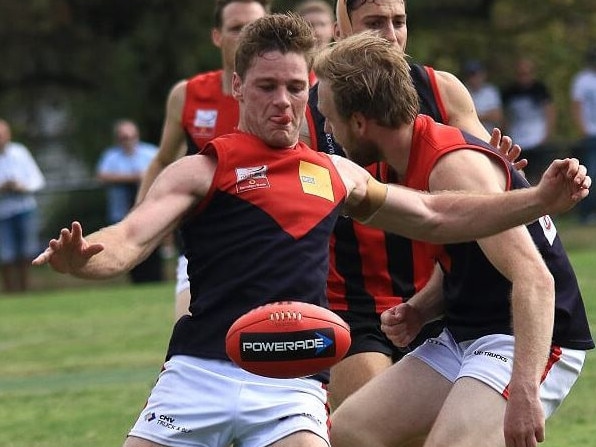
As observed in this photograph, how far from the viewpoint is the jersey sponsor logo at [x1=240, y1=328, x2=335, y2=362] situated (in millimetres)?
4625

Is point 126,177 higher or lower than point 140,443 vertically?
lower

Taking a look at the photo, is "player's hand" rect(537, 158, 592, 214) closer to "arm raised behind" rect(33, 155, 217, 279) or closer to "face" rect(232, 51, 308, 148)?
"face" rect(232, 51, 308, 148)

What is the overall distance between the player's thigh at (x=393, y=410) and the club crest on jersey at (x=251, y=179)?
107 cm

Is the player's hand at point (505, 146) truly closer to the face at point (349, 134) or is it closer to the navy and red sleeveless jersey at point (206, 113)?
the face at point (349, 134)

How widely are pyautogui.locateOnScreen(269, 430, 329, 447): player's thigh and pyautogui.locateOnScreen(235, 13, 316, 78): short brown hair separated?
1278 millimetres

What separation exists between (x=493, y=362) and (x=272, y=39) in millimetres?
1380

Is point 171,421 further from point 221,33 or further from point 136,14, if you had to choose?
point 136,14

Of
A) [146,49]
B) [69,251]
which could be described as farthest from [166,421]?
[146,49]

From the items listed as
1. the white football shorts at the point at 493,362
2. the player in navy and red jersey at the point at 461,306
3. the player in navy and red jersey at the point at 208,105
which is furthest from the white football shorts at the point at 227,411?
the player in navy and red jersey at the point at 208,105

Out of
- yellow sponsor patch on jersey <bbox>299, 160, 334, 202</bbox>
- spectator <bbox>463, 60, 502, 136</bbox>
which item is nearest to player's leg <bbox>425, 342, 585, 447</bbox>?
yellow sponsor patch on jersey <bbox>299, 160, 334, 202</bbox>

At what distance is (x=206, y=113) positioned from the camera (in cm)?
846

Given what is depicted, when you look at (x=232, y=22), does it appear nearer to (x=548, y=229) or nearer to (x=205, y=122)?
(x=205, y=122)

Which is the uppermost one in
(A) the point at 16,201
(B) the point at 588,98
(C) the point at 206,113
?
(C) the point at 206,113

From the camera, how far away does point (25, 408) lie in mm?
9875
